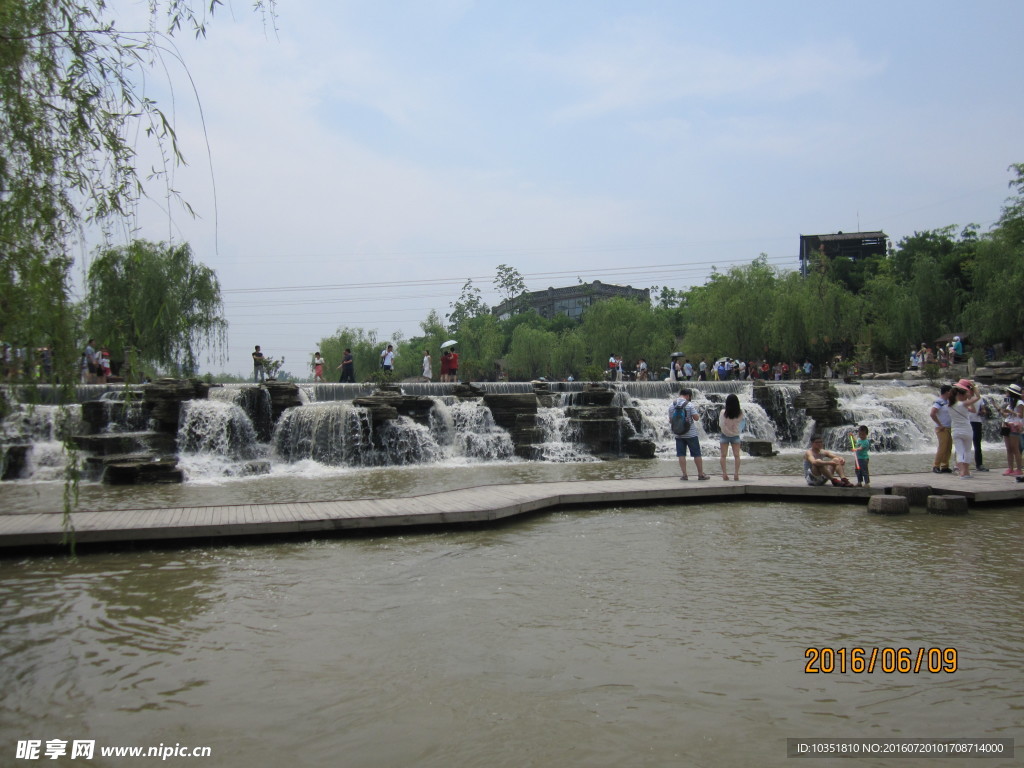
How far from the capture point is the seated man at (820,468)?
11.3m

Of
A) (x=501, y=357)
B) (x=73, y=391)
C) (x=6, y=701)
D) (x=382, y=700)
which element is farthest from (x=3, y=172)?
(x=501, y=357)

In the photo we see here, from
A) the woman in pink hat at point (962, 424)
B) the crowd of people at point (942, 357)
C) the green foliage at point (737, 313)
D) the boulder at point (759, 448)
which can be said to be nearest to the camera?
the woman in pink hat at point (962, 424)

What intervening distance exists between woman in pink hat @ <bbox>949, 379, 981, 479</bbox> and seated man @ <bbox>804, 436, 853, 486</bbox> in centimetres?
212

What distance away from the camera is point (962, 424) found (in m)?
12.3

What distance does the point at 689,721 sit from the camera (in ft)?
13.7

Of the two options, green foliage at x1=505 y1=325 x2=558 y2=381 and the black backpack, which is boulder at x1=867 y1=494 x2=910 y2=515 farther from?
green foliage at x1=505 y1=325 x2=558 y2=381

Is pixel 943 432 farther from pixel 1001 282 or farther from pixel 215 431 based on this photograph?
pixel 1001 282

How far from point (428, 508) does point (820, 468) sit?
584 cm

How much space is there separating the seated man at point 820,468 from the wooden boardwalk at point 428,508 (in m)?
0.19

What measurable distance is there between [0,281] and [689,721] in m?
5.04

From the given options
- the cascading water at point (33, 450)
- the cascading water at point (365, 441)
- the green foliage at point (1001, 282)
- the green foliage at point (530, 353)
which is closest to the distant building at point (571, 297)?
the green foliage at point (530, 353)

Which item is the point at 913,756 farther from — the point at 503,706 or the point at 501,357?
the point at 501,357

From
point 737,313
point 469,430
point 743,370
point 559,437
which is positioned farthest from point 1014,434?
point 737,313

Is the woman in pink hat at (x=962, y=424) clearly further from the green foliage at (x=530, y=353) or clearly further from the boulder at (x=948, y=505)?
the green foliage at (x=530, y=353)
